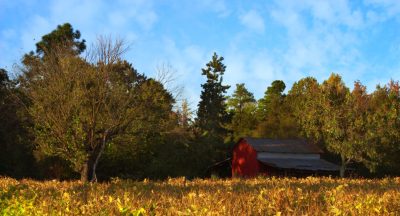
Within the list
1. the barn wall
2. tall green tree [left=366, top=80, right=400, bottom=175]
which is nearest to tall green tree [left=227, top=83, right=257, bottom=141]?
the barn wall

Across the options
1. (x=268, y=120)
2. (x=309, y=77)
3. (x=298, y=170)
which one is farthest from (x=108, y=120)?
(x=309, y=77)

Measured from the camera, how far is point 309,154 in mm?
52906

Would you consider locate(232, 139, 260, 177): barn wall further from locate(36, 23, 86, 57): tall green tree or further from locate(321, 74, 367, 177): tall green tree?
locate(36, 23, 86, 57): tall green tree

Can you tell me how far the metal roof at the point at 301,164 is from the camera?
153ft

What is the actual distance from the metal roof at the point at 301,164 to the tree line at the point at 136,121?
1862 millimetres

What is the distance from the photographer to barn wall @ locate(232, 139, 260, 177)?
5153 cm

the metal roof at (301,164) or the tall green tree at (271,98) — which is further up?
the tall green tree at (271,98)

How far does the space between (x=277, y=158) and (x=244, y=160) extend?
4.05 m

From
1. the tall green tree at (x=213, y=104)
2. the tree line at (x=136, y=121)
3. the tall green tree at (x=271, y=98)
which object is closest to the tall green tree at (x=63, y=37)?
the tree line at (x=136, y=121)

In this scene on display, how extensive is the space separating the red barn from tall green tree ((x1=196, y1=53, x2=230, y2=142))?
6.19m

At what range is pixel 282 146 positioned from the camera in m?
52.9

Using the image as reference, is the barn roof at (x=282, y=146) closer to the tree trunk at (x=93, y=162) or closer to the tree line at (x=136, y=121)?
the tree line at (x=136, y=121)

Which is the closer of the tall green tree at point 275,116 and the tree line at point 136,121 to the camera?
the tree line at point 136,121

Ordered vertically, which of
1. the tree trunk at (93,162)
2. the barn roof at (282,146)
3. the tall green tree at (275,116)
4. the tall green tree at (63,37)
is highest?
the tall green tree at (63,37)
